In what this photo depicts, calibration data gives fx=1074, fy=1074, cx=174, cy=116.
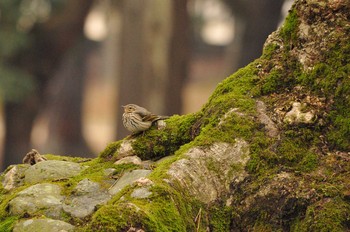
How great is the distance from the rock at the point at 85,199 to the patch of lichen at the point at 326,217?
51.7 inches

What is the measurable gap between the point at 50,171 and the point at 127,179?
0.63m

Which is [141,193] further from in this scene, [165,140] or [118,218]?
[165,140]

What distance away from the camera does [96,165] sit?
311 inches

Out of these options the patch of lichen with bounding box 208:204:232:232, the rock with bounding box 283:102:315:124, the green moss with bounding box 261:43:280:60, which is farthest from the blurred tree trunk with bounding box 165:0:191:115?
the patch of lichen with bounding box 208:204:232:232

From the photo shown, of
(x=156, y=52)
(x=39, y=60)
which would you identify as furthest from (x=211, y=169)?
(x=39, y=60)

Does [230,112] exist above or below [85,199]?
above

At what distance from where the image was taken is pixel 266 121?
743cm

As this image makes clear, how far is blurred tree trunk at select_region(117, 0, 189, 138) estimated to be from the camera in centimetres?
2116

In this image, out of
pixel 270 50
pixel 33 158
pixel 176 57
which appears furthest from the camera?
pixel 176 57

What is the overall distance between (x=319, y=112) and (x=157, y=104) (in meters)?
14.1

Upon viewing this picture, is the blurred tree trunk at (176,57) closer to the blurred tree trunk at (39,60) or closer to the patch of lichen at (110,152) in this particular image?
the blurred tree trunk at (39,60)

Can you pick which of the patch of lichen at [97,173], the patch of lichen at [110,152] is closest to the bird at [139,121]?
the patch of lichen at [110,152]

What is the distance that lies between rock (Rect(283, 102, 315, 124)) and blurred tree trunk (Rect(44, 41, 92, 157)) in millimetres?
25942

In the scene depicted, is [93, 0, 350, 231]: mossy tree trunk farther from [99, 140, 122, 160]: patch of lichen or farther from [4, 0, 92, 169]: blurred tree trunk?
[4, 0, 92, 169]: blurred tree trunk
